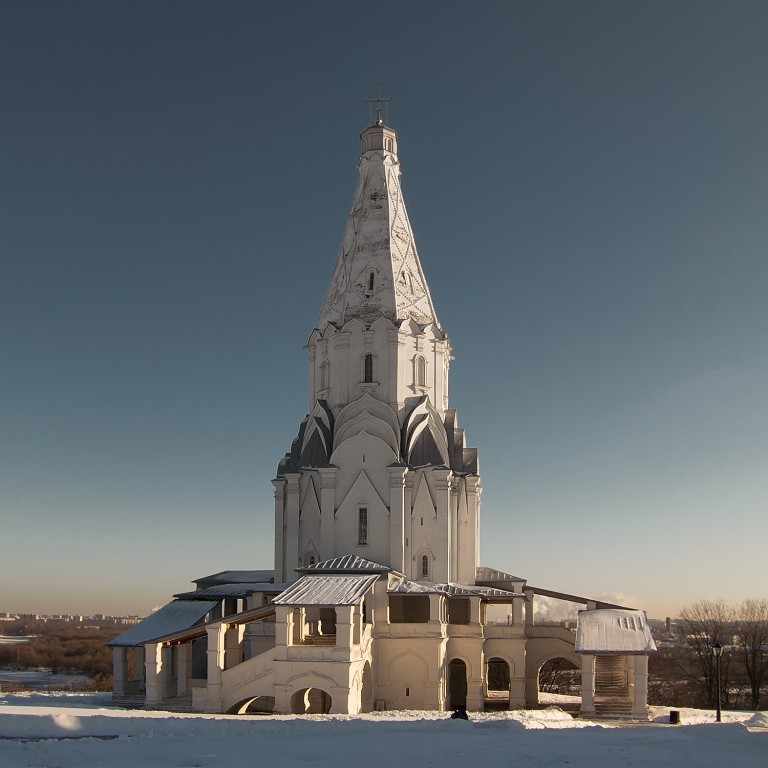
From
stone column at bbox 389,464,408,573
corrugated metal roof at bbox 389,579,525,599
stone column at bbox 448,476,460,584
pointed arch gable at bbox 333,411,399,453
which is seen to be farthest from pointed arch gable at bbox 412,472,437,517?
corrugated metal roof at bbox 389,579,525,599

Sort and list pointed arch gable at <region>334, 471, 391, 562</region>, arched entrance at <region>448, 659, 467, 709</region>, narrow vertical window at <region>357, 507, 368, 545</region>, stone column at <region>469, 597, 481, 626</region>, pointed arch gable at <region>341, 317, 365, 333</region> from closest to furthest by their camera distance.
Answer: stone column at <region>469, 597, 481, 626</region> < arched entrance at <region>448, 659, 467, 709</region> < pointed arch gable at <region>334, 471, 391, 562</region> < narrow vertical window at <region>357, 507, 368, 545</region> < pointed arch gable at <region>341, 317, 365, 333</region>

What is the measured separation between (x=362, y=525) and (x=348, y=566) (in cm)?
393

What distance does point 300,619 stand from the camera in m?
30.3

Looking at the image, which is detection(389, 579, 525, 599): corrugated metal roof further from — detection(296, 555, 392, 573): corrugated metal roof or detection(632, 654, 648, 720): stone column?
detection(632, 654, 648, 720): stone column

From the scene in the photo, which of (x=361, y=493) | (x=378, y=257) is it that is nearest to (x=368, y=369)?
(x=378, y=257)

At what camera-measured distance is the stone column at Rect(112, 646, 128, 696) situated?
105 ft

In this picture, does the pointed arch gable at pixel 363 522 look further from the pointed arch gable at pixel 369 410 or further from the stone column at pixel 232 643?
the stone column at pixel 232 643

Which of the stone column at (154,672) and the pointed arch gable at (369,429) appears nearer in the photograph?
the stone column at (154,672)

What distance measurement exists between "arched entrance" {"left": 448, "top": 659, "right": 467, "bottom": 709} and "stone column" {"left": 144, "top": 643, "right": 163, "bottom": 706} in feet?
36.6

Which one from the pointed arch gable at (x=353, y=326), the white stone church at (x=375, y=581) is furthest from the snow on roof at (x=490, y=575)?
the pointed arch gable at (x=353, y=326)

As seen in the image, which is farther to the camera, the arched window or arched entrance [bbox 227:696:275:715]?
the arched window

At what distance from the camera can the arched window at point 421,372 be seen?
128 feet

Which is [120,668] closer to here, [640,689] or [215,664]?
[215,664]

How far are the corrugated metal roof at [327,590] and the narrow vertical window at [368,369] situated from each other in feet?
31.5
